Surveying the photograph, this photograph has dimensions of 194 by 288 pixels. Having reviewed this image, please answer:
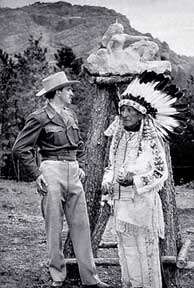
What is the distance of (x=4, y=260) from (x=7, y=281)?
1.02m

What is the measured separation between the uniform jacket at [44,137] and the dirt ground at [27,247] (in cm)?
85

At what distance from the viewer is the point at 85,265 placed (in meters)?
4.89

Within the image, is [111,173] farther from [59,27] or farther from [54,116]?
[59,27]

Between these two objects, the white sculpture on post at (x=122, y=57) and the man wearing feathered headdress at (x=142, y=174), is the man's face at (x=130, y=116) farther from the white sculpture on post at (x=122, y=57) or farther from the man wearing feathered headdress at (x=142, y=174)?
the white sculpture on post at (x=122, y=57)

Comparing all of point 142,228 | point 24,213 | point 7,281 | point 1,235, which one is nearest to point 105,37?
point 142,228

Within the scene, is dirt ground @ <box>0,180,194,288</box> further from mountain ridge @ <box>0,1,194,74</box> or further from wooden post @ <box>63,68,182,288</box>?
mountain ridge @ <box>0,1,194,74</box>

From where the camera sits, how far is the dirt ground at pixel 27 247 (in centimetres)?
566

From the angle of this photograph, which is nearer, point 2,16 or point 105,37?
point 105,37

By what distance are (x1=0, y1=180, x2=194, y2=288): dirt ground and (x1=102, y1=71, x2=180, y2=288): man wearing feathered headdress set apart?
1.14ft

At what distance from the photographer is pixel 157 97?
449 centimetres

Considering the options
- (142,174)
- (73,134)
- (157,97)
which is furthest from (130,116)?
(73,134)

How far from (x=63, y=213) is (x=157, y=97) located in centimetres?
133

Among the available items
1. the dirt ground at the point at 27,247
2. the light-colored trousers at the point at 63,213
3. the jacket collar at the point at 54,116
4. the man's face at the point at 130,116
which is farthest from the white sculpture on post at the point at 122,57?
the dirt ground at the point at 27,247

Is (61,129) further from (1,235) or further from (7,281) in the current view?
(1,235)
